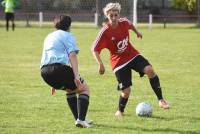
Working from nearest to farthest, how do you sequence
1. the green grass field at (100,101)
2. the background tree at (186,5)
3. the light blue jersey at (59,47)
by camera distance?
the light blue jersey at (59,47) → the green grass field at (100,101) → the background tree at (186,5)

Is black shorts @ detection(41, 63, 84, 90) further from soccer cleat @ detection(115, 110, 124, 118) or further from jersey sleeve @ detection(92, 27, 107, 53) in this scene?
soccer cleat @ detection(115, 110, 124, 118)

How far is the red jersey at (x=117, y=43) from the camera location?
8734mm

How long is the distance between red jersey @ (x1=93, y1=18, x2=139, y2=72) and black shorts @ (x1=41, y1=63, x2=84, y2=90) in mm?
1281

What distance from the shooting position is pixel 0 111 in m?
9.09

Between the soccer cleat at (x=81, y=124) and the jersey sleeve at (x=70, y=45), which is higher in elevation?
the jersey sleeve at (x=70, y=45)

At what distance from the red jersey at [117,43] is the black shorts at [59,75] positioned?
1281mm

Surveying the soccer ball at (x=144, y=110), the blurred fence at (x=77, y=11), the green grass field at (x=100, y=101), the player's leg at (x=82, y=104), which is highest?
the player's leg at (x=82, y=104)

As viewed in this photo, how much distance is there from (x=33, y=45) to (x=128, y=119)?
49.9 feet

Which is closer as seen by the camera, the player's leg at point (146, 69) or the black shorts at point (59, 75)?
the black shorts at point (59, 75)

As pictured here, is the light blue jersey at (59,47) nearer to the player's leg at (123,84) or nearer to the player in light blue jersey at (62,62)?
the player in light blue jersey at (62,62)

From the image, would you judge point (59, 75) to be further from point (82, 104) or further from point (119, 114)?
point (119, 114)

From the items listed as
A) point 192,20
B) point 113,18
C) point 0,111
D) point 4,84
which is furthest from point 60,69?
point 192,20

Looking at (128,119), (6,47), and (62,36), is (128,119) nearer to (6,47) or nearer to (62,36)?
(62,36)

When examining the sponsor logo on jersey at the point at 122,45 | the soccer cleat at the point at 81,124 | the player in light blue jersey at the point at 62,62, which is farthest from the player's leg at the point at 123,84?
the player in light blue jersey at the point at 62,62
